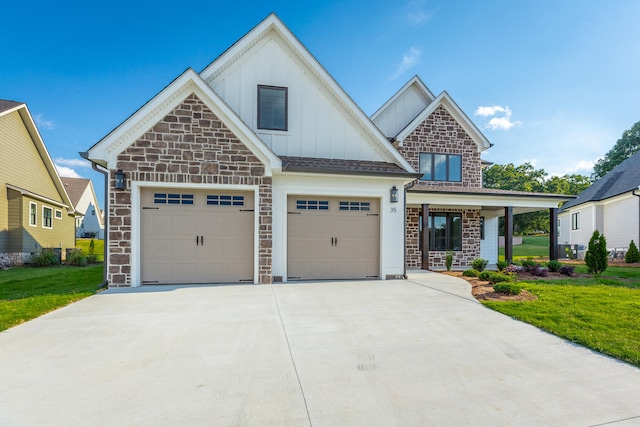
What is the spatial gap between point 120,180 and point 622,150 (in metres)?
48.5

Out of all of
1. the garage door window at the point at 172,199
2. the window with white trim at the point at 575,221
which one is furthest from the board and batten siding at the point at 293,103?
the window with white trim at the point at 575,221

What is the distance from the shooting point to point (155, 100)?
7.46 meters

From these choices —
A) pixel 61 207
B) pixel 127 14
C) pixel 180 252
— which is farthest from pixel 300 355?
pixel 61 207

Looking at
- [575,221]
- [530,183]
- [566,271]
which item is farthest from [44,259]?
[530,183]

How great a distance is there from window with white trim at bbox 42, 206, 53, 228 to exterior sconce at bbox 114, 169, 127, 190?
14.7m

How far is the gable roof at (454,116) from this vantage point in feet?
44.2

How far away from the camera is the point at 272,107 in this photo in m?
9.24

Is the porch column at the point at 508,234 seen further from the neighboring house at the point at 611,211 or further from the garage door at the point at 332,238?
the neighboring house at the point at 611,211

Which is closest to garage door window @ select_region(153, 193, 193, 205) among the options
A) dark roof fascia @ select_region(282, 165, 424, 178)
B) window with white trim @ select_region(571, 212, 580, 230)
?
dark roof fascia @ select_region(282, 165, 424, 178)

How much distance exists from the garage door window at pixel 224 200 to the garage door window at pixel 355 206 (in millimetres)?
2961

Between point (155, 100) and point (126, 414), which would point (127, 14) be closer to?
point (155, 100)

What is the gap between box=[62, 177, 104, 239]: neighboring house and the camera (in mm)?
28047

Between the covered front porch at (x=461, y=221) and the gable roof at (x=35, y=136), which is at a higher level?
the gable roof at (x=35, y=136)

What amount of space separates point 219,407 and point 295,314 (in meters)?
2.78
